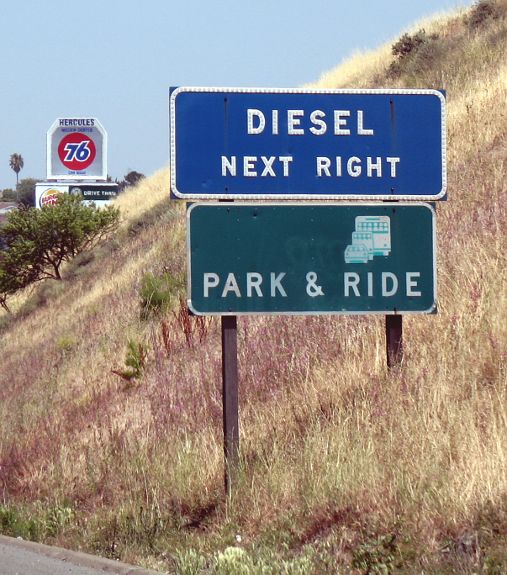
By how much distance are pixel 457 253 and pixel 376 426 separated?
3.77 meters

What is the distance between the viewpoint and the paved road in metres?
7.17

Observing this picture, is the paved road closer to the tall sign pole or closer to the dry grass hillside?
the dry grass hillside

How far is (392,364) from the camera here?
868 centimetres

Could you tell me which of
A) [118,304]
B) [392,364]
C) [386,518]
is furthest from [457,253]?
[118,304]

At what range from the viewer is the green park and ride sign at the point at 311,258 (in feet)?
27.4

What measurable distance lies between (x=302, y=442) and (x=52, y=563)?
1.92 meters

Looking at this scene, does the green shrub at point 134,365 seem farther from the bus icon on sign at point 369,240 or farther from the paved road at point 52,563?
the bus icon on sign at point 369,240

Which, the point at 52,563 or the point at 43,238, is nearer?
the point at 52,563

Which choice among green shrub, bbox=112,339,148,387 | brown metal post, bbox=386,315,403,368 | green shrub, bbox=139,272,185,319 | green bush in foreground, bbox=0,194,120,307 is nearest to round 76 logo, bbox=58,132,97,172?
green bush in foreground, bbox=0,194,120,307

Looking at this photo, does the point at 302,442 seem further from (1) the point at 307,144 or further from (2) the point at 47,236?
(2) the point at 47,236

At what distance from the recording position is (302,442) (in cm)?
818

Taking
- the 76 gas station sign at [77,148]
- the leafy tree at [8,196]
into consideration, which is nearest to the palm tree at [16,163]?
the leafy tree at [8,196]

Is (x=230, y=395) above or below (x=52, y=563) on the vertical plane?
above

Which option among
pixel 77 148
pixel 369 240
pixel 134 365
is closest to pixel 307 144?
pixel 369 240
